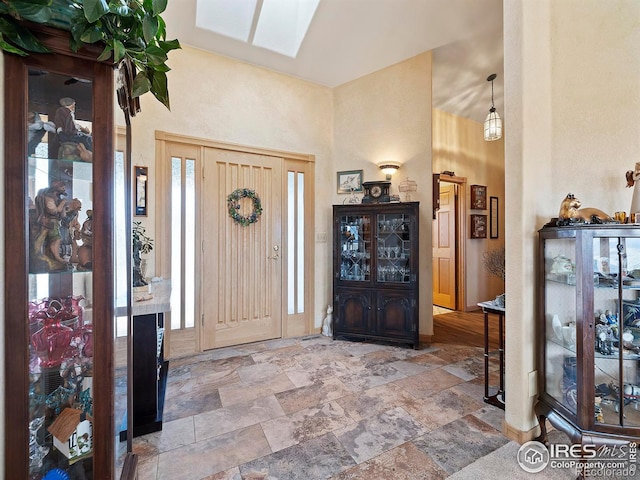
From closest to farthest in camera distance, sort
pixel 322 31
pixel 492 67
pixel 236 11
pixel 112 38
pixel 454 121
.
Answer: pixel 112 38
pixel 236 11
pixel 322 31
pixel 492 67
pixel 454 121

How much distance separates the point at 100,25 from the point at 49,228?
1.93 ft

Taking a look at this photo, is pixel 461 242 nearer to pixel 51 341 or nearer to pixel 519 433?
pixel 519 433

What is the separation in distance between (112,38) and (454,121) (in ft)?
16.8

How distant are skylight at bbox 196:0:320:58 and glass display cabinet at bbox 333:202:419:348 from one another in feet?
6.37

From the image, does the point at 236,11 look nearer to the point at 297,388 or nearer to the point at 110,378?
the point at 110,378

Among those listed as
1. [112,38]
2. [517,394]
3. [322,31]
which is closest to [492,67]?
[322,31]

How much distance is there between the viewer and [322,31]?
2904 millimetres

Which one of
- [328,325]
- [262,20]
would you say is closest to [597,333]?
[328,325]

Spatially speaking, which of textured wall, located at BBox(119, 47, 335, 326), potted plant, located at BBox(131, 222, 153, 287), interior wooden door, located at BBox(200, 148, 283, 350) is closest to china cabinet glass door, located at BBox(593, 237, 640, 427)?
textured wall, located at BBox(119, 47, 335, 326)

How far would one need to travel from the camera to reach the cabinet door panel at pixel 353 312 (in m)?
3.41

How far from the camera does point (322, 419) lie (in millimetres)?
1952

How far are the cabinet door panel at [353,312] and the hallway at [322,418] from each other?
1.44ft

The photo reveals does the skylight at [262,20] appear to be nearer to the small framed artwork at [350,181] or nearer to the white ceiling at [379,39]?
the white ceiling at [379,39]

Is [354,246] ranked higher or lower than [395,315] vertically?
higher
